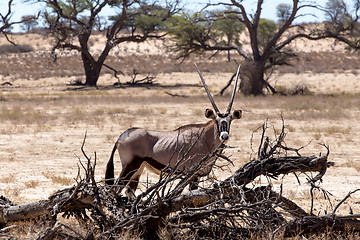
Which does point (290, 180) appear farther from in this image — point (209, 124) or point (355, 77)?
point (355, 77)

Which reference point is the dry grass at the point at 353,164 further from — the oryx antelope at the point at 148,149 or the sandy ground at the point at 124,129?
the oryx antelope at the point at 148,149

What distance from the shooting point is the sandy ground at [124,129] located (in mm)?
8423

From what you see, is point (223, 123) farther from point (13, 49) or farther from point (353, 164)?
point (13, 49)

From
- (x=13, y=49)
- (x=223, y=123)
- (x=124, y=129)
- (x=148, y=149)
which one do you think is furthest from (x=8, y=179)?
(x=13, y=49)

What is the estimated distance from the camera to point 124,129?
1488cm

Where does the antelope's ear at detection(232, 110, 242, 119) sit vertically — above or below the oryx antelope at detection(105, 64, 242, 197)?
above

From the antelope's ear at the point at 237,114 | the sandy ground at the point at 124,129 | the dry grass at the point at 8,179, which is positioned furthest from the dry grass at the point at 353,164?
the dry grass at the point at 8,179

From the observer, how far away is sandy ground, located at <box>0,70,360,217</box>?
27.6 feet

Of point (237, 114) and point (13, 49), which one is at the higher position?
point (13, 49)

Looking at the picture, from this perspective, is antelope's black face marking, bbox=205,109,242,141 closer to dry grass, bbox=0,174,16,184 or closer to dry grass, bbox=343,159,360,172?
dry grass, bbox=0,174,16,184

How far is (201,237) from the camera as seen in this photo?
15.6 ft

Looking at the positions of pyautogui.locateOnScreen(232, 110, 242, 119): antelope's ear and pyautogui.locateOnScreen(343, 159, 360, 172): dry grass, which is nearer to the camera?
pyautogui.locateOnScreen(232, 110, 242, 119): antelope's ear

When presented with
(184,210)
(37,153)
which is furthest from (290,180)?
(37,153)

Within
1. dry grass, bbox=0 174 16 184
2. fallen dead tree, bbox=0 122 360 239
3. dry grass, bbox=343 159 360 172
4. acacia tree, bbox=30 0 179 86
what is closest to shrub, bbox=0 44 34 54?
acacia tree, bbox=30 0 179 86
